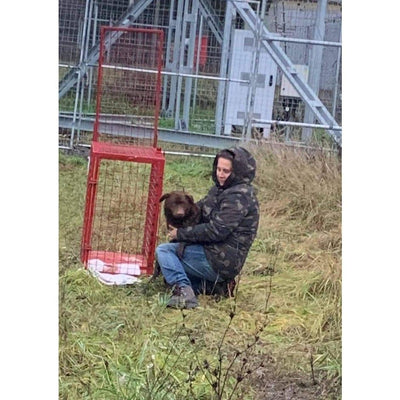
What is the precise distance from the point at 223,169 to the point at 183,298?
20.2 inches

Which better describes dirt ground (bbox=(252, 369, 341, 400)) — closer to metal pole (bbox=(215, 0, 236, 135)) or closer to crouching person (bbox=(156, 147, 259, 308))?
crouching person (bbox=(156, 147, 259, 308))

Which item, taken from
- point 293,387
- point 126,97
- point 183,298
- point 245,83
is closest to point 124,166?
point 126,97

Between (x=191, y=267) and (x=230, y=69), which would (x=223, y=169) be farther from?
(x=230, y=69)

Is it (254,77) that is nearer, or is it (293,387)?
(293,387)

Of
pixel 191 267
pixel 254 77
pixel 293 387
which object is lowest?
pixel 293 387

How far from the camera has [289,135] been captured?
5.92m

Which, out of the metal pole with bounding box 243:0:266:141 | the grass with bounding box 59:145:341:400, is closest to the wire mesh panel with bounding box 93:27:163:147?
the grass with bounding box 59:145:341:400

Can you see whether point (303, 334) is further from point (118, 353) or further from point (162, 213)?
point (162, 213)

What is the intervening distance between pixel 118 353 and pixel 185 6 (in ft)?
17.6

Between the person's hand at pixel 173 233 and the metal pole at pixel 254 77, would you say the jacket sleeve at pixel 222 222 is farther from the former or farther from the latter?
the metal pole at pixel 254 77

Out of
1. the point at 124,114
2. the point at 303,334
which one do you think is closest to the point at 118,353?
the point at 303,334

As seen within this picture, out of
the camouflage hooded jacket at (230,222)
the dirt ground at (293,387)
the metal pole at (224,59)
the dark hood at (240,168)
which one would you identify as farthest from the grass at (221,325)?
the metal pole at (224,59)

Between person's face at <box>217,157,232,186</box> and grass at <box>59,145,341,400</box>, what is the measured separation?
42 centimetres

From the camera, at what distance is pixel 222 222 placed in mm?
3807
